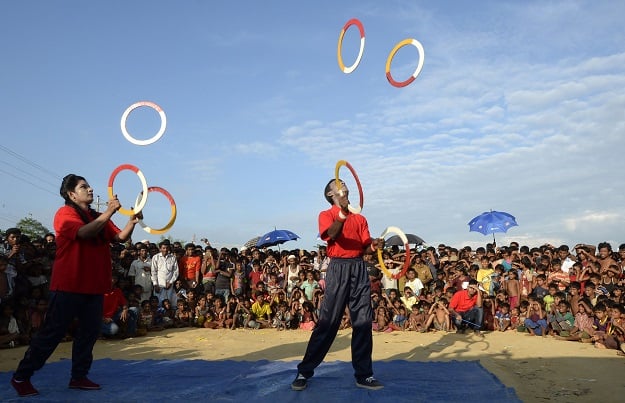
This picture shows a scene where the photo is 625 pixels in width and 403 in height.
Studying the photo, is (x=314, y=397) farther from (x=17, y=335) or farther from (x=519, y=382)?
(x=17, y=335)

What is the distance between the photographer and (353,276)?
572cm

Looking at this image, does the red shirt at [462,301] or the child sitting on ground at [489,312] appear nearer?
the red shirt at [462,301]

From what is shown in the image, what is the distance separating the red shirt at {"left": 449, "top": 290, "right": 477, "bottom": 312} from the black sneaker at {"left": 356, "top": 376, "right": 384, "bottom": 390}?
6753 mm

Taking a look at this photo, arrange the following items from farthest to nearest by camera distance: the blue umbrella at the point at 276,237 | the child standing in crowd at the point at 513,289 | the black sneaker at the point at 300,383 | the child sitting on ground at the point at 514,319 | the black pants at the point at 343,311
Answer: the blue umbrella at the point at 276,237
the child standing in crowd at the point at 513,289
the child sitting on ground at the point at 514,319
the black pants at the point at 343,311
the black sneaker at the point at 300,383

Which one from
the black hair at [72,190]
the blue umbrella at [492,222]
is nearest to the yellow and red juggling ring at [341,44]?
the black hair at [72,190]

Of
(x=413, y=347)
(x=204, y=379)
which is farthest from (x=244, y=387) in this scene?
(x=413, y=347)

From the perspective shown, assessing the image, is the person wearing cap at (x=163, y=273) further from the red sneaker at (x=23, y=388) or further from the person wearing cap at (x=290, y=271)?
the red sneaker at (x=23, y=388)

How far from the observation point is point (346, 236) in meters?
5.81

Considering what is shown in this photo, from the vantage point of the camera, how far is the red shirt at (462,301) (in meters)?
11.7

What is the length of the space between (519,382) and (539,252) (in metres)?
8.46

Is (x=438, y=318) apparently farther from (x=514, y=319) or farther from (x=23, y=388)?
(x=23, y=388)

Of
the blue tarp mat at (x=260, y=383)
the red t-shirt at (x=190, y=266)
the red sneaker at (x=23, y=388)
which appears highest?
the red t-shirt at (x=190, y=266)

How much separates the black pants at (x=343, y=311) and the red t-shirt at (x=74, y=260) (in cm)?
226

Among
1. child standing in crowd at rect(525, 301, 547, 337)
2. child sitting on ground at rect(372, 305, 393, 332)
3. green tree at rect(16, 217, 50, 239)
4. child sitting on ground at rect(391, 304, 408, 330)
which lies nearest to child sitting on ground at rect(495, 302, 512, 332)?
child standing in crowd at rect(525, 301, 547, 337)
